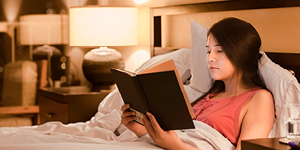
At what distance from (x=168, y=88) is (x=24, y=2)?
8.54 ft

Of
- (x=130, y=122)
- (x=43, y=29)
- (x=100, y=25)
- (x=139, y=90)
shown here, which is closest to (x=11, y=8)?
(x=43, y=29)

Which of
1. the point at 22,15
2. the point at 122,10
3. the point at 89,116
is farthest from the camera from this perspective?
the point at 22,15

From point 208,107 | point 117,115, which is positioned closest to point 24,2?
point 117,115

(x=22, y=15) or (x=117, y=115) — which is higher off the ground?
(x=22, y=15)

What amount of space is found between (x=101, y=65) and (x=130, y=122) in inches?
47.7

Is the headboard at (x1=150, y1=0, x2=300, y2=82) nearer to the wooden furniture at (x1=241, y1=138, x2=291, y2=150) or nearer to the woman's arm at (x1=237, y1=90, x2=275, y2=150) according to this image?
the woman's arm at (x1=237, y1=90, x2=275, y2=150)

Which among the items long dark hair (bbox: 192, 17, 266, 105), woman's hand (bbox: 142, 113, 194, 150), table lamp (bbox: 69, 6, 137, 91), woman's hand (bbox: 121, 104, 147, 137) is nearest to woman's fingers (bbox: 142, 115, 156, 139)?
woman's hand (bbox: 142, 113, 194, 150)

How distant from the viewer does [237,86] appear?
1.68 metres

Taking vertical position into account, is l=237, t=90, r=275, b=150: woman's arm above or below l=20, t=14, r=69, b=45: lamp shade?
below

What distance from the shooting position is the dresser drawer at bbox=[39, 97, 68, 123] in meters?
2.61

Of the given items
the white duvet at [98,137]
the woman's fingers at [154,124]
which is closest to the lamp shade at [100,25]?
the white duvet at [98,137]

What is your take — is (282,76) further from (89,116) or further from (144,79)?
(89,116)

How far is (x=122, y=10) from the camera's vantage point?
2812 millimetres

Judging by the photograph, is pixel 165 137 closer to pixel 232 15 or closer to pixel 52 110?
pixel 232 15
